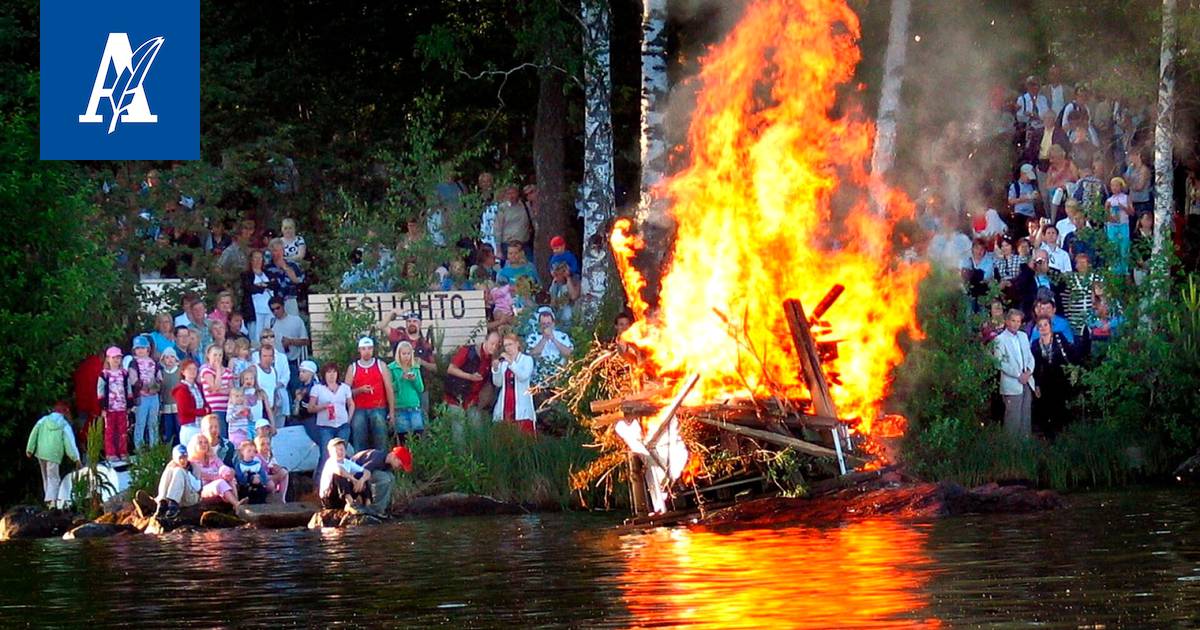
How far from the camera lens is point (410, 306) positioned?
1257 inches

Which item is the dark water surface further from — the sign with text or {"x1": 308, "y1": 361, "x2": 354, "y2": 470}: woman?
A: the sign with text

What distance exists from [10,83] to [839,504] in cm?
1589

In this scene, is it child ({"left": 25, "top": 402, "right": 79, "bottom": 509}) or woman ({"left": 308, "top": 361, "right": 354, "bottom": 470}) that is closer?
woman ({"left": 308, "top": 361, "right": 354, "bottom": 470})

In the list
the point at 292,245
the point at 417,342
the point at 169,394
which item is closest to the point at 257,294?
the point at 292,245

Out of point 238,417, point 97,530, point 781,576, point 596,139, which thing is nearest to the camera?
point 781,576

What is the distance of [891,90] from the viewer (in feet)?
102

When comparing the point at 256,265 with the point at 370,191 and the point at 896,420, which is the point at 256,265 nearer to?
the point at 370,191

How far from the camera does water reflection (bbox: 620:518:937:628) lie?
15.9 meters

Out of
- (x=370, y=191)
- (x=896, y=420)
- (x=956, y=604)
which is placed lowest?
(x=956, y=604)

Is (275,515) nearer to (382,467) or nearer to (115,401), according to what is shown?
(382,467)

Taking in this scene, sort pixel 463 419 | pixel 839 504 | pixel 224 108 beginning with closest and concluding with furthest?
pixel 839 504, pixel 463 419, pixel 224 108

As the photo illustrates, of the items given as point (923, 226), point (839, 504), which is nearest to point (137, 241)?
point (923, 226)

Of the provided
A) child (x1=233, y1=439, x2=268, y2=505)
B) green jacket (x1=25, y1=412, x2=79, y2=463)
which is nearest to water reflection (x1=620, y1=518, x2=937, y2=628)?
child (x1=233, y1=439, x2=268, y2=505)

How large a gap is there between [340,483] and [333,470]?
181 millimetres
